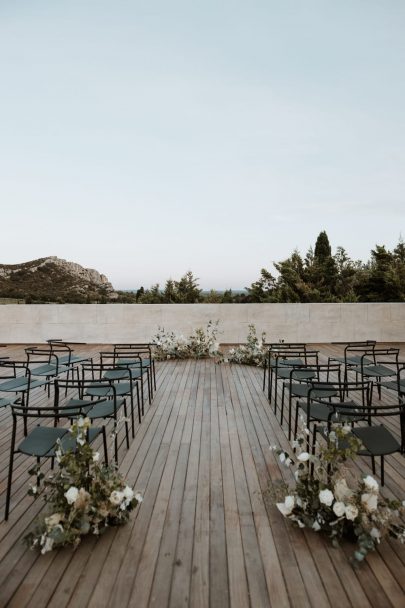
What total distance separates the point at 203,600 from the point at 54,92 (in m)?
12.0

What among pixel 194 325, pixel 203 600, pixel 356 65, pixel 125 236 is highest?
pixel 356 65

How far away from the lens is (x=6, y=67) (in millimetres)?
9328

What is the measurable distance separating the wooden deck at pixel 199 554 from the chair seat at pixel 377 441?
387 mm

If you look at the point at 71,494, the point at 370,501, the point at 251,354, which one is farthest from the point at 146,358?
the point at 370,501

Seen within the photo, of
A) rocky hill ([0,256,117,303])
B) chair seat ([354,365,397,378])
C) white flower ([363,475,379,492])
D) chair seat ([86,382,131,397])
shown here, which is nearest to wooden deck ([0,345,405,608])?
white flower ([363,475,379,492])

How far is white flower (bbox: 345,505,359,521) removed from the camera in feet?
5.97

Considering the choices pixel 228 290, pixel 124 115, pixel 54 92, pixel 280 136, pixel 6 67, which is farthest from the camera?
pixel 228 290

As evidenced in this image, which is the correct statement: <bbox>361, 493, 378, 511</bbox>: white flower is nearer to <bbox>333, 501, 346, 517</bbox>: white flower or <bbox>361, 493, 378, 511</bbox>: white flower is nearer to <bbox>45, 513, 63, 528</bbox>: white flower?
<bbox>333, 501, 346, 517</bbox>: white flower

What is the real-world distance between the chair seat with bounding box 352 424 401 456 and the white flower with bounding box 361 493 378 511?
0.34 meters

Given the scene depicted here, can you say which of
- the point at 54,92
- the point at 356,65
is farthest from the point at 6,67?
the point at 356,65

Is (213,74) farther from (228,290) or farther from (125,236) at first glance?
(228,290)

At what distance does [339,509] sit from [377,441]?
0.70 metres

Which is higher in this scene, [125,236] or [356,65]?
[356,65]

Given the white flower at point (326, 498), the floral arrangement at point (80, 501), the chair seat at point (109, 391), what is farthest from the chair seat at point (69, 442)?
the white flower at point (326, 498)
